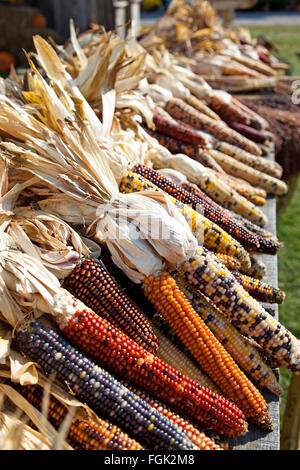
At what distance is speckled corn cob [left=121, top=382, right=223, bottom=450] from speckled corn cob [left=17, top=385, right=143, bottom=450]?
180 millimetres

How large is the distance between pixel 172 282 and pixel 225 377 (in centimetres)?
51

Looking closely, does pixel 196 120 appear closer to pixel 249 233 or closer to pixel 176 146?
pixel 176 146

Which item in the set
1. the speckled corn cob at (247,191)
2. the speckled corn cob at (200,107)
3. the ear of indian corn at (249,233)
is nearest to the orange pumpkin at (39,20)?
the speckled corn cob at (200,107)

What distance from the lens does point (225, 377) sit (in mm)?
2051

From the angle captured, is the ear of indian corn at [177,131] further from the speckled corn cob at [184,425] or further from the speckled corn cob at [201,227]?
the speckled corn cob at [184,425]

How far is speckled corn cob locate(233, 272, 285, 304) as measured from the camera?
8.04ft

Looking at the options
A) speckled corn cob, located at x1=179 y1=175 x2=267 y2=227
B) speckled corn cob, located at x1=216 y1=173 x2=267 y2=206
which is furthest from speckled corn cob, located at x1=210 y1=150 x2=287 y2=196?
speckled corn cob, located at x1=179 y1=175 x2=267 y2=227

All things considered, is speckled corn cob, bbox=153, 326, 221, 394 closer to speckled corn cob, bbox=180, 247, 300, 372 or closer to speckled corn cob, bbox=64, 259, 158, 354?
speckled corn cob, bbox=64, 259, 158, 354

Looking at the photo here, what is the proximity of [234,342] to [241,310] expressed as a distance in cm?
17

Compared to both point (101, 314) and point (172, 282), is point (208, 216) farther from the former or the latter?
point (101, 314)

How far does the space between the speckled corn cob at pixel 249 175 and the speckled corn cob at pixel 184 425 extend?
7.70 ft

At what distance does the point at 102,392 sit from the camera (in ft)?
5.82

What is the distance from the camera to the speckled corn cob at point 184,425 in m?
1.79

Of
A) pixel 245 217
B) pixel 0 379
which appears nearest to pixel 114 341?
pixel 0 379
